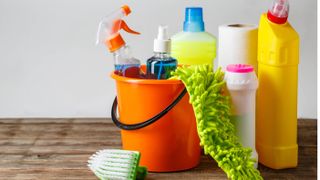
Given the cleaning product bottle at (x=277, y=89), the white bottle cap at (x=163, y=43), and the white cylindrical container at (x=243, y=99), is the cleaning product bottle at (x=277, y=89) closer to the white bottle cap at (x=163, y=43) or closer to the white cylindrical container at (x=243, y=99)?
the white cylindrical container at (x=243, y=99)

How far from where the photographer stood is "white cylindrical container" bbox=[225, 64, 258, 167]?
114 centimetres

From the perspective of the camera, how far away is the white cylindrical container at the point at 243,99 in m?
1.14

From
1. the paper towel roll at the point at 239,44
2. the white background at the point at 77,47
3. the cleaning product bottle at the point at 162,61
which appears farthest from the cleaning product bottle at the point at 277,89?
the white background at the point at 77,47

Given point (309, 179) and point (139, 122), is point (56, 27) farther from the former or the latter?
point (309, 179)

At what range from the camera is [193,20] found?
1261 millimetres

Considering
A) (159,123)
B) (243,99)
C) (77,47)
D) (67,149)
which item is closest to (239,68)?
(243,99)

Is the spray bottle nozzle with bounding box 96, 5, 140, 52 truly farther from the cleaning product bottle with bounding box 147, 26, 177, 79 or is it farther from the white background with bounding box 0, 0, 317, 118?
the white background with bounding box 0, 0, 317, 118

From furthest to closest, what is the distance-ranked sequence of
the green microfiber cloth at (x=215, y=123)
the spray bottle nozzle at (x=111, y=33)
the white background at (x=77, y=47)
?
the white background at (x=77, y=47) < the spray bottle nozzle at (x=111, y=33) < the green microfiber cloth at (x=215, y=123)

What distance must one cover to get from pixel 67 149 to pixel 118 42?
0.92 feet

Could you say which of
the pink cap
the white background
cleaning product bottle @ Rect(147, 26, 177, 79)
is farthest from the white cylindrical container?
the white background

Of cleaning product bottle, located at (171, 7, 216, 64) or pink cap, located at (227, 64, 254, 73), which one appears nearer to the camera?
pink cap, located at (227, 64, 254, 73)

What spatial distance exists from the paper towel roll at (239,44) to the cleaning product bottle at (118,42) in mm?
168

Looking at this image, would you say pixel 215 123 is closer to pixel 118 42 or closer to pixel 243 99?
pixel 243 99

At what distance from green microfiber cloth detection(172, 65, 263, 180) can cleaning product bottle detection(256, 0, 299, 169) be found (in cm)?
10
